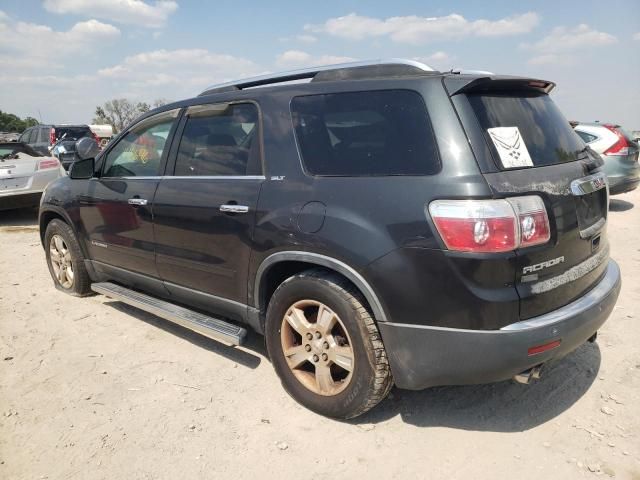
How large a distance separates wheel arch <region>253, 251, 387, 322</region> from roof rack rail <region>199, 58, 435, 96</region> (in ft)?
3.46

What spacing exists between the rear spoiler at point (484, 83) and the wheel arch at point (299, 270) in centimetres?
100

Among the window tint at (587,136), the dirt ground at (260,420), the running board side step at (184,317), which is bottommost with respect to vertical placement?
the dirt ground at (260,420)

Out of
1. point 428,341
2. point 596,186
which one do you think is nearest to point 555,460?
point 428,341

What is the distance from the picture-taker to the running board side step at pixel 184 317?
10.4ft

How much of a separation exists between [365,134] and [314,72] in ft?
2.28

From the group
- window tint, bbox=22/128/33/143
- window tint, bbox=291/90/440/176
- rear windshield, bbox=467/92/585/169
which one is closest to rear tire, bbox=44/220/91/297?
window tint, bbox=291/90/440/176

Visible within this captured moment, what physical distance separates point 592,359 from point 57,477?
3301 millimetres

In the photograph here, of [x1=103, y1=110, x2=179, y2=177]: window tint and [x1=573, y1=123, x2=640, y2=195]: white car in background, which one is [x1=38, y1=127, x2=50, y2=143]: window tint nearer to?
[x1=103, y1=110, x2=179, y2=177]: window tint

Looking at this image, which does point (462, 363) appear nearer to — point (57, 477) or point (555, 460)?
point (555, 460)

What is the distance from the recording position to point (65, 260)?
4.96 meters

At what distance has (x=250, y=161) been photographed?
3088mm

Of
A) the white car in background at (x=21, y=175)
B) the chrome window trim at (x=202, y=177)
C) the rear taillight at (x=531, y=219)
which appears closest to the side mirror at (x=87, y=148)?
the chrome window trim at (x=202, y=177)

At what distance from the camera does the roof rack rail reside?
260 cm

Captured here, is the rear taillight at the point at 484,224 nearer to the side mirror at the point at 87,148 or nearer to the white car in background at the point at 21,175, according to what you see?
the side mirror at the point at 87,148
